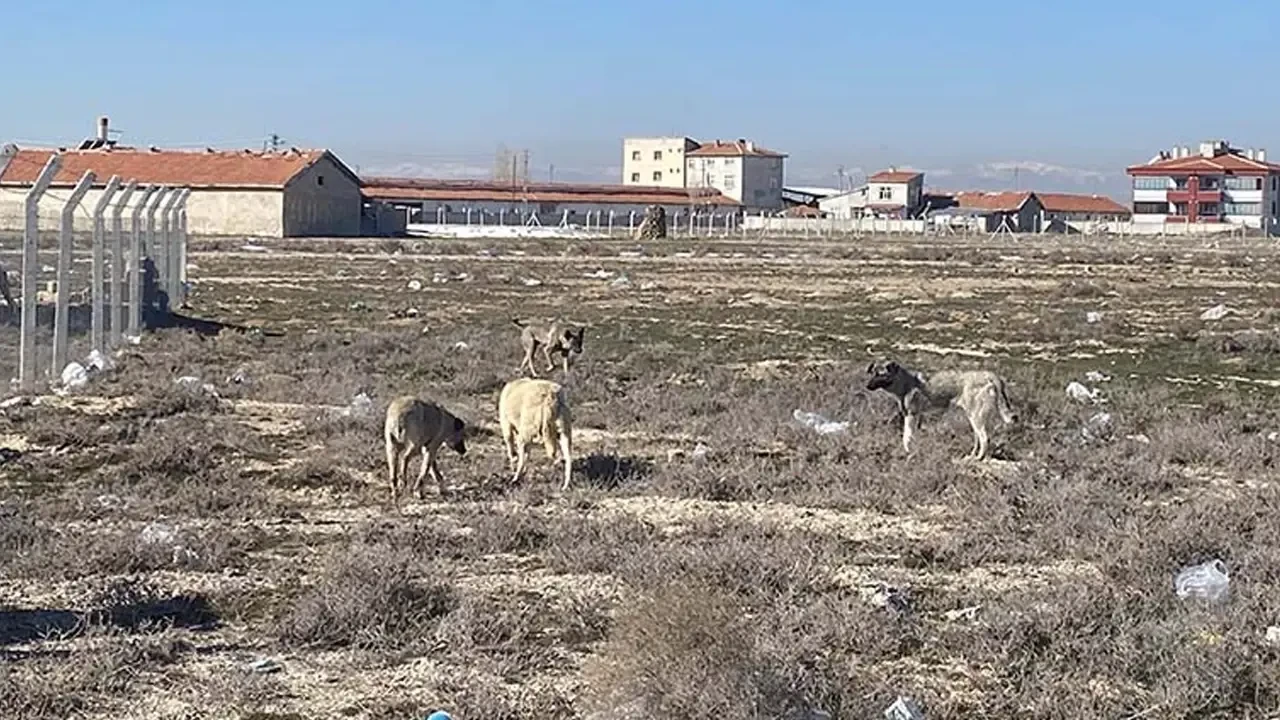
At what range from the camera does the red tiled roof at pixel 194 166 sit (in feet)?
297

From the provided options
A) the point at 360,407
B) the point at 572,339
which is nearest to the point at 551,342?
the point at 572,339

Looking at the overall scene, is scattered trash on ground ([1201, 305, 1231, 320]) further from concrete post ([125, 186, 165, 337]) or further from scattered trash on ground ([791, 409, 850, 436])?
concrete post ([125, 186, 165, 337])

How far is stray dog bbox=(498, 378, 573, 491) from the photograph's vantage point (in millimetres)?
13016

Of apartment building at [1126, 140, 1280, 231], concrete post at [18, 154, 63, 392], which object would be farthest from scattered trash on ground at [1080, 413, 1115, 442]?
apartment building at [1126, 140, 1280, 231]

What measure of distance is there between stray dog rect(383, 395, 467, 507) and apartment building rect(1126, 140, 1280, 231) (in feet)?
434

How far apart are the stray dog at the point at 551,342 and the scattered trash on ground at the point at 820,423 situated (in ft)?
20.1

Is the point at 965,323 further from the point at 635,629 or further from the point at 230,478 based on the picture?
the point at 635,629

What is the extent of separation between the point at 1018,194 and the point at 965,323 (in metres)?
122

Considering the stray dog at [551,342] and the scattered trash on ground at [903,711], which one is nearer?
the scattered trash on ground at [903,711]

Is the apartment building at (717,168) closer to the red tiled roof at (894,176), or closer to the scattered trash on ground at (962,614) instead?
the red tiled roof at (894,176)

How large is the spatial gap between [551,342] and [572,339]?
29 cm

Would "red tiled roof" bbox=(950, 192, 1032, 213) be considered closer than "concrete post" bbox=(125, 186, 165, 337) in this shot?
No

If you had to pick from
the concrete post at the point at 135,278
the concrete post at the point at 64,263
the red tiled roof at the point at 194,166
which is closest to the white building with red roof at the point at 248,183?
the red tiled roof at the point at 194,166

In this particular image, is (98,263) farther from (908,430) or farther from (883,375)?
(908,430)
